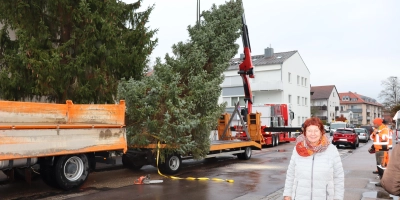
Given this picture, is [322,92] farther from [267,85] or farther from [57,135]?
[57,135]

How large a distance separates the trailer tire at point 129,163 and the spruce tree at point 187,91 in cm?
80

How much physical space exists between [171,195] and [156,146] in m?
2.96

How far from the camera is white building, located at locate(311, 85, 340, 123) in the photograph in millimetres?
85938

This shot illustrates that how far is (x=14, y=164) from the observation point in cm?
795

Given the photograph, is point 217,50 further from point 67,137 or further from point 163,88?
point 67,137

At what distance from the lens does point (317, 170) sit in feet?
13.5

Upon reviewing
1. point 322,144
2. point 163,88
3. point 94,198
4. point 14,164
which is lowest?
point 94,198

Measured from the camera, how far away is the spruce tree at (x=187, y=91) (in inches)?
460

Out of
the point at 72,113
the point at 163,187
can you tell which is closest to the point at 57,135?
the point at 72,113

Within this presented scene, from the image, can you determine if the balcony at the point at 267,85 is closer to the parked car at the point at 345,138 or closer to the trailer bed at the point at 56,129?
the parked car at the point at 345,138

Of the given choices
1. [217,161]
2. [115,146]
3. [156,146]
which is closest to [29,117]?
[115,146]

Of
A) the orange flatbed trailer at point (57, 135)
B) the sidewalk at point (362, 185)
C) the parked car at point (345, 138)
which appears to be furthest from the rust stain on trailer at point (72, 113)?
the parked car at point (345, 138)

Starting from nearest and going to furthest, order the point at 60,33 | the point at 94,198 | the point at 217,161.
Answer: the point at 94,198 < the point at 60,33 < the point at 217,161

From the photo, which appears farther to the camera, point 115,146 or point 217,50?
point 217,50
